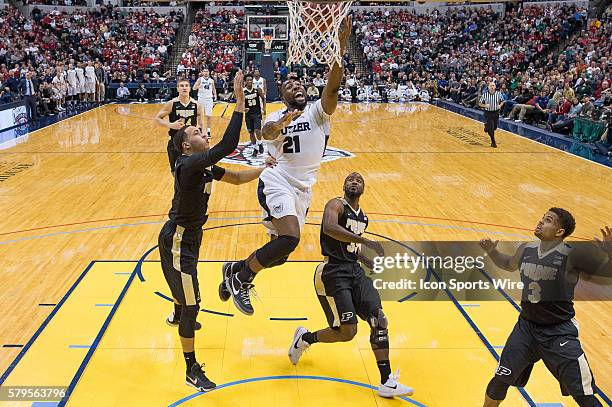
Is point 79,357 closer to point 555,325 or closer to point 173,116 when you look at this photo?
point 555,325

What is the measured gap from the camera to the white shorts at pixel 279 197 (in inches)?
206

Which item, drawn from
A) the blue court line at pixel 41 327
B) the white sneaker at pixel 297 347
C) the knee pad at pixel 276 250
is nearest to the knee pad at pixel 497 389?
the white sneaker at pixel 297 347

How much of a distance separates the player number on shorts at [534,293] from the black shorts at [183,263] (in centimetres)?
243

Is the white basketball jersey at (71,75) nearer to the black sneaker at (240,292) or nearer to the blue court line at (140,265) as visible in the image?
the blue court line at (140,265)

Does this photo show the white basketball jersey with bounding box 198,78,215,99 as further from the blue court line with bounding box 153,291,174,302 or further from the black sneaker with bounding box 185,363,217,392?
the black sneaker with bounding box 185,363,217,392

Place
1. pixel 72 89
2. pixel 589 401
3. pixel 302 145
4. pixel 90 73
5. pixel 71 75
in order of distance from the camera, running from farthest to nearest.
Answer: pixel 90 73 < pixel 72 89 < pixel 71 75 < pixel 302 145 < pixel 589 401

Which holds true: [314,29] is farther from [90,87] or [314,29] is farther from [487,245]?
[90,87]

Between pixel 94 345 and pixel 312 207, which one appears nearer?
pixel 94 345

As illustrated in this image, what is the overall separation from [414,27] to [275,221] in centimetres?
3112

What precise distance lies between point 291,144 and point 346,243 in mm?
1065

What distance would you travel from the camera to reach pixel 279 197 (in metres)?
5.27

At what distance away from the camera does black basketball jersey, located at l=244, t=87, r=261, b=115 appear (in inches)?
527

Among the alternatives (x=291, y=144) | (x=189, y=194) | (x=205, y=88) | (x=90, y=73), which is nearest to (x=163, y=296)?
(x=189, y=194)

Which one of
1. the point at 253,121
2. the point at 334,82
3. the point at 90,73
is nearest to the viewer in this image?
the point at 334,82
